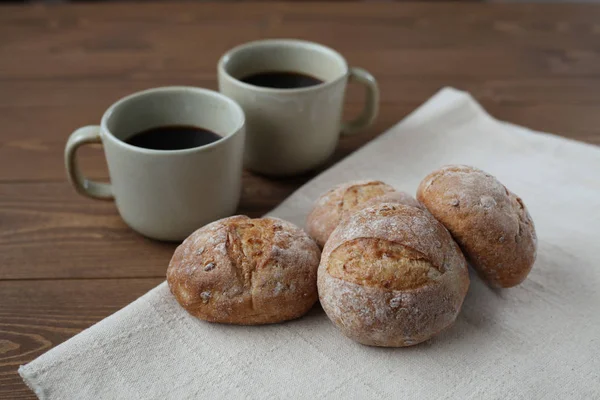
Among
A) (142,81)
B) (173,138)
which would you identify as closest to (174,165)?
(173,138)

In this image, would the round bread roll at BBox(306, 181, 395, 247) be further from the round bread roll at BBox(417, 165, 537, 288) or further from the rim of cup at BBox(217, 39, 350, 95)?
the rim of cup at BBox(217, 39, 350, 95)

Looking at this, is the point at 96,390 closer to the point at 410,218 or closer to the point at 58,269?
the point at 58,269

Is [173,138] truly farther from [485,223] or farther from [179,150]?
[485,223]

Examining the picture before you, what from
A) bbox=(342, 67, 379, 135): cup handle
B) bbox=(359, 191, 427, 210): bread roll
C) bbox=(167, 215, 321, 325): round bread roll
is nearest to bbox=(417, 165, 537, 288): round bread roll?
bbox=(359, 191, 427, 210): bread roll

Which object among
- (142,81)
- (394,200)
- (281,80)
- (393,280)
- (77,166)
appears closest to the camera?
(393,280)

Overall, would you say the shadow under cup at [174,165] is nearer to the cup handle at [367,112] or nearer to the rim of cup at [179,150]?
the rim of cup at [179,150]

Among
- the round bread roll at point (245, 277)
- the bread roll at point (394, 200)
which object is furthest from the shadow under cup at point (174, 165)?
the bread roll at point (394, 200)
